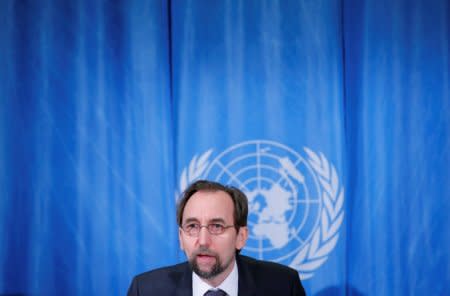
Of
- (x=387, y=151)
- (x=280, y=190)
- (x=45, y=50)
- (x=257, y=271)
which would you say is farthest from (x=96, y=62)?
(x=387, y=151)

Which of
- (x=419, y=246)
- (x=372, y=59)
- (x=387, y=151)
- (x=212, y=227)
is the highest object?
(x=372, y=59)

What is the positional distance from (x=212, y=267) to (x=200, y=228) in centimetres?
14

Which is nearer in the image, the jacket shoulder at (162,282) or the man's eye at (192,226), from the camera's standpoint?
the man's eye at (192,226)

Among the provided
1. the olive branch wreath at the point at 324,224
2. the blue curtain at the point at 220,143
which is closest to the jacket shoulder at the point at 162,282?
the blue curtain at the point at 220,143

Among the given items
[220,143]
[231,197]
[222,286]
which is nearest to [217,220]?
[231,197]

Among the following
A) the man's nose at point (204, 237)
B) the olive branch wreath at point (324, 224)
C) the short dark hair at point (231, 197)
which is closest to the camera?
the man's nose at point (204, 237)

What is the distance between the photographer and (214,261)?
1884 millimetres

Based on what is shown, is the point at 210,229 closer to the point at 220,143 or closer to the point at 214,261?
the point at 214,261

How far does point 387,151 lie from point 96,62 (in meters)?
1.52

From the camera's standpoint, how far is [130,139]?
271cm

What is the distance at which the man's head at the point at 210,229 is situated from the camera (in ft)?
6.15

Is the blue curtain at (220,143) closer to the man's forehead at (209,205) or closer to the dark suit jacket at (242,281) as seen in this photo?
the dark suit jacket at (242,281)

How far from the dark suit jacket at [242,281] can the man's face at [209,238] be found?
11 cm

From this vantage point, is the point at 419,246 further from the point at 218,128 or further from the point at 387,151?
the point at 218,128
